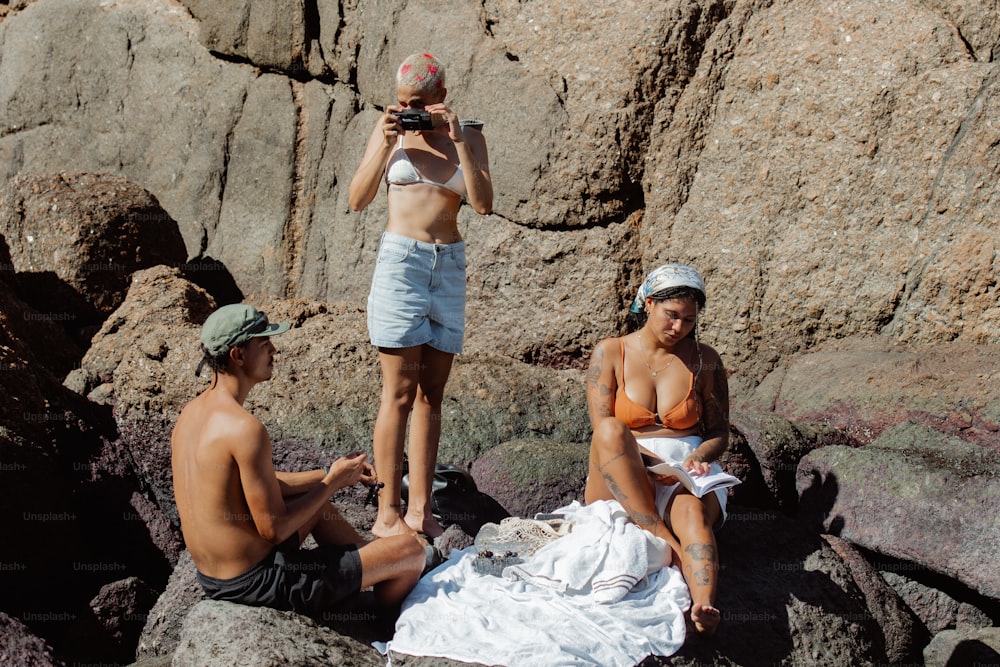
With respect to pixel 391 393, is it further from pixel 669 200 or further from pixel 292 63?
pixel 292 63

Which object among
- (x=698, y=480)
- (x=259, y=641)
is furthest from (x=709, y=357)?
(x=259, y=641)

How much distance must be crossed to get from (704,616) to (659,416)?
0.97 m

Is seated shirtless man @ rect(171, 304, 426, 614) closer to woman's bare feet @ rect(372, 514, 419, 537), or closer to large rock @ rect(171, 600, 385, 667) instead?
large rock @ rect(171, 600, 385, 667)

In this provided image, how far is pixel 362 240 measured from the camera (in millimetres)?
8188

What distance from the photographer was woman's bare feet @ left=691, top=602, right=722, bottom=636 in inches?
163

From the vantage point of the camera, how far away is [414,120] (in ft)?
15.6

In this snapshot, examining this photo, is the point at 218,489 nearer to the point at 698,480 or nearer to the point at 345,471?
the point at 345,471

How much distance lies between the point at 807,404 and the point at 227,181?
4.96 m

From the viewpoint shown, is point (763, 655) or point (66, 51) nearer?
point (763, 655)

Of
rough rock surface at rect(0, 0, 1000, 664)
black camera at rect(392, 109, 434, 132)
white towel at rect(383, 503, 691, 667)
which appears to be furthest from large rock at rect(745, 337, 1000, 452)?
black camera at rect(392, 109, 434, 132)

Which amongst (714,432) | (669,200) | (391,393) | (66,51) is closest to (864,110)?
(669,200)

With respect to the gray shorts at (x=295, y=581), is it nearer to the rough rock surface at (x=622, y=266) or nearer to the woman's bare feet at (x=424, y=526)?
the woman's bare feet at (x=424, y=526)

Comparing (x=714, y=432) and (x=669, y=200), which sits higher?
(x=669, y=200)

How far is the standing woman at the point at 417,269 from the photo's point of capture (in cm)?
480
